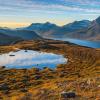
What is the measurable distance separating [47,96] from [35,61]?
110 metres

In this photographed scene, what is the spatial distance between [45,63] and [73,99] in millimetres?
104339

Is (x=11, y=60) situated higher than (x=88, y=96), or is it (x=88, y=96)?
(x=88, y=96)

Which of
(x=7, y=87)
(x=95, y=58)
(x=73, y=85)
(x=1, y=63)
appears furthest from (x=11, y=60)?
(x=73, y=85)

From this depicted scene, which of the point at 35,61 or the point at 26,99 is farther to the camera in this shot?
the point at 35,61

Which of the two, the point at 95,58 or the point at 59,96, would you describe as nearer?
the point at 59,96

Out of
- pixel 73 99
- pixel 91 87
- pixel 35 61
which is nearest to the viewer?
pixel 73 99

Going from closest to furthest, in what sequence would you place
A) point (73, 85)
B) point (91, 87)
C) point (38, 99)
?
point (38, 99), point (91, 87), point (73, 85)

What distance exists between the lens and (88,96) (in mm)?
45531

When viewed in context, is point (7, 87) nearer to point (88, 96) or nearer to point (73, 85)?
point (73, 85)

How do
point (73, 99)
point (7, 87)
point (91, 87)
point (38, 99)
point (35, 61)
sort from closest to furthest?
point (73, 99)
point (38, 99)
point (91, 87)
point (7, 87)
point (35, 61)

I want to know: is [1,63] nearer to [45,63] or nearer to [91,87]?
[45,63]

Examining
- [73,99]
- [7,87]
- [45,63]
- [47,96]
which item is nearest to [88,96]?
[73,99]

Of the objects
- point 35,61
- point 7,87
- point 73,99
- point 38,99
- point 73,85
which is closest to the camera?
point 73,99

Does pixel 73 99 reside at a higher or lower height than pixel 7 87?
higher
